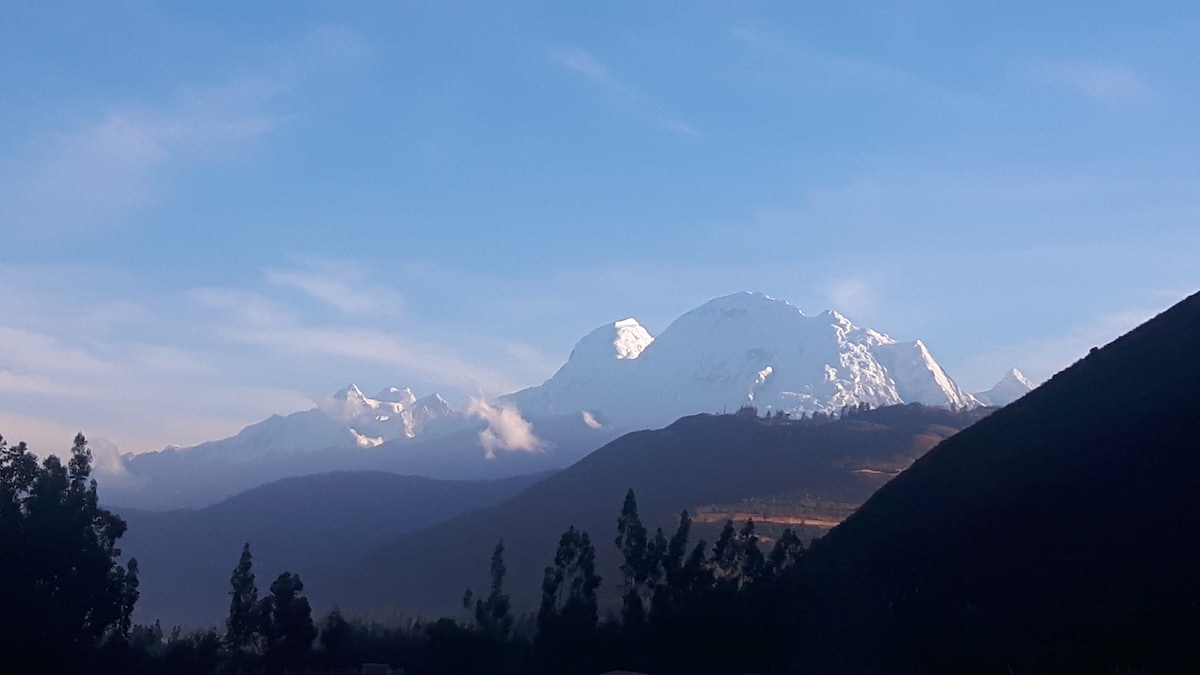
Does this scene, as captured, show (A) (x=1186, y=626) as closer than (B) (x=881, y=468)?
Yes

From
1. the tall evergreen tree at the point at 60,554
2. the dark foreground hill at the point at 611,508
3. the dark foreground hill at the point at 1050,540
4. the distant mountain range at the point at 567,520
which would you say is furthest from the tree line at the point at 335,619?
the distant mountain range at the point at 567,520

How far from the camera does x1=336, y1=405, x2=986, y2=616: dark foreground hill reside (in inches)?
5979

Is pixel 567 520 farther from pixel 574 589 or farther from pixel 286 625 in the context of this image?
pixel 286 625

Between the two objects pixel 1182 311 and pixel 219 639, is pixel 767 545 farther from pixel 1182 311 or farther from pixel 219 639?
pixel 219 639

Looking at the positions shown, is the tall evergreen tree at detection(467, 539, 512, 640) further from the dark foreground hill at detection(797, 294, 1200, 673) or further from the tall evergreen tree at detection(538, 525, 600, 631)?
the dark foreground hill at detection(797, 294, 1200, 673)

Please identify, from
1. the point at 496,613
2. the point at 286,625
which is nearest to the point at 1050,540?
the point at 496,613

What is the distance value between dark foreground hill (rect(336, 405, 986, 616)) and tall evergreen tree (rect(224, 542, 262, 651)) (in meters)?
45.8

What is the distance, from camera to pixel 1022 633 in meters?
60.3

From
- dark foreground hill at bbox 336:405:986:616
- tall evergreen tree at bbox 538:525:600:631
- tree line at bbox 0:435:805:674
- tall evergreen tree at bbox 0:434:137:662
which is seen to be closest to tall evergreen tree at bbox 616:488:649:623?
tree line at bbox 0:435:805:674

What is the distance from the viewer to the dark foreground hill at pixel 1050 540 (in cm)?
5722

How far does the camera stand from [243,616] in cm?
8369

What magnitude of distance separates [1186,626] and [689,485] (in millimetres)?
131574

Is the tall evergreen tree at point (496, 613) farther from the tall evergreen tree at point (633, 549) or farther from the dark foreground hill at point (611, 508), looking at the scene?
the dark foreground hill at point (611, 508)

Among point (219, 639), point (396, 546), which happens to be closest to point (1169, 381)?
point (219, 639)
